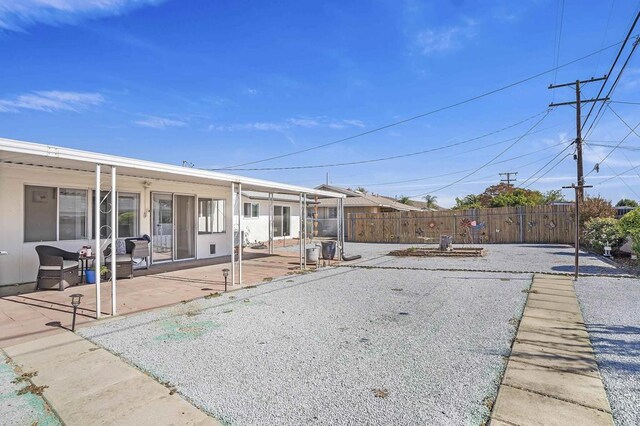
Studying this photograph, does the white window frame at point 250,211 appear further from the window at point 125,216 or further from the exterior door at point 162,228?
the window at point 125,216

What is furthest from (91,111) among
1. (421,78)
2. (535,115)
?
(535,115)

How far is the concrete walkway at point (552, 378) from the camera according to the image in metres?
2.54

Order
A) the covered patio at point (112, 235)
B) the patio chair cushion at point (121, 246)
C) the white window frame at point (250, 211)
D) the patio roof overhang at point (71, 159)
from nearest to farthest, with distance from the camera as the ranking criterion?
the patio roof overhang at point (71, 159) → the covered patio at point (112, 235) → the patio chair cushion at point (121, 246) → the white window frame at point (250, 211)

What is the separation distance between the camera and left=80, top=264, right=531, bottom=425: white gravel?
2703mm

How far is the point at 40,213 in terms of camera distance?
7656mm

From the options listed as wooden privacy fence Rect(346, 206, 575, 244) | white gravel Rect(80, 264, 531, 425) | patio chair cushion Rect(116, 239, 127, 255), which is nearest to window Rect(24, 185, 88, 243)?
patio chair cushion Rect(116, 239, 127, 255)

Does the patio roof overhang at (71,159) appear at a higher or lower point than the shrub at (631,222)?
higher

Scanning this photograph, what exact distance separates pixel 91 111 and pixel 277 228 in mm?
10737

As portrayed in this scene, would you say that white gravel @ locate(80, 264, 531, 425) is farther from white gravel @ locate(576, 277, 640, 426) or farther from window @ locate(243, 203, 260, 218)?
window @ locate(243, 203, 260, 218)

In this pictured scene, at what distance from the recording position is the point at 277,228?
68.1 feet

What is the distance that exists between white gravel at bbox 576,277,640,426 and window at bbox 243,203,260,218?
15.0m

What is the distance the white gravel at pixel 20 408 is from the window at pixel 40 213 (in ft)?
18.1

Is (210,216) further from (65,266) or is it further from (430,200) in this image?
(430,200)

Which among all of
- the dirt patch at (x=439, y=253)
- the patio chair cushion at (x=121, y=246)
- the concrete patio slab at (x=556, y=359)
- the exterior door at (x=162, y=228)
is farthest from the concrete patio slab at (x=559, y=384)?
the dirt patch at (x=439, y=253)
